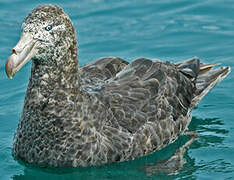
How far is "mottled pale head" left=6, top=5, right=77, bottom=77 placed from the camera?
7242 millimetres

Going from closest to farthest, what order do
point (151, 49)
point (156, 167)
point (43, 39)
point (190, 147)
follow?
point (43, 39), point (156, 167), point (190, 147), point (151, 49)

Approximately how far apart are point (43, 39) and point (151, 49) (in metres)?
4.75

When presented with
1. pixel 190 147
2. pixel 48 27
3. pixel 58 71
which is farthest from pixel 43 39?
pixel 190 147

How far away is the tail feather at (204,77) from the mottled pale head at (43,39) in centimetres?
276

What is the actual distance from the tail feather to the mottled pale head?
9.05 ft

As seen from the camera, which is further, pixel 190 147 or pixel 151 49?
pixel 151 49

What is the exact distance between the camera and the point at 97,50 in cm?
1193

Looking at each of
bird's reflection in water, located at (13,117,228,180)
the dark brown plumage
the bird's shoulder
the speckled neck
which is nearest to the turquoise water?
bird's reflection in water, located at (13,117,228,180)

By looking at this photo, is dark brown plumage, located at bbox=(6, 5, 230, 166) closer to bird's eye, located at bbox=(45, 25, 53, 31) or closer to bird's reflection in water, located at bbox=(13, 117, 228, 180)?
bird's eye, located at bbox=(45, 25, 53, 31)

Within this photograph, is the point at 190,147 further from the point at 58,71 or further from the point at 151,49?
the point at 151,49

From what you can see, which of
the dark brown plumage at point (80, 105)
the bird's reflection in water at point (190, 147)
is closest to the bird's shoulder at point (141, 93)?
the dark brown plumage at point (80, 105)

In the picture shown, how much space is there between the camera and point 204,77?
33.5 ft

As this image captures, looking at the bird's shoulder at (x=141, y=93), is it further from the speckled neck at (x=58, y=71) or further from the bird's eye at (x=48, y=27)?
the bird's eye at (x=48, y=27)

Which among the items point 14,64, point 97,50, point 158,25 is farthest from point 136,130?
point 158,25
